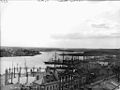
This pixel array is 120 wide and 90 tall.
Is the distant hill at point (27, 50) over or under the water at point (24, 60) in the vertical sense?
over

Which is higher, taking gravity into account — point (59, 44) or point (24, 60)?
point (59, 44)

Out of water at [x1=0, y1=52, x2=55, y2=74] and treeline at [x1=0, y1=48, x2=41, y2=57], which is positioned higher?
treeline at [x1=0, y1=48, x2=41, y2=57]

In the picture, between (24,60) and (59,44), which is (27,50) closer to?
(24,60)

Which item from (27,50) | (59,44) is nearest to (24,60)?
(27,50)

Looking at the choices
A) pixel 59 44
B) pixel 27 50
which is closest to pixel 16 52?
pixel 27 50

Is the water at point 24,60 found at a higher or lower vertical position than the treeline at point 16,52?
lower

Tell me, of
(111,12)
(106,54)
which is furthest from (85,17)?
(106,54)

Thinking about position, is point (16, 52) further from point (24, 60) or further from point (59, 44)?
point (59, 44)

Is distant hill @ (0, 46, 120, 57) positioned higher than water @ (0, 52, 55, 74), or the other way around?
distant hill @ (0, 46, 120, 57)

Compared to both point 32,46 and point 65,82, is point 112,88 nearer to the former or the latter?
point 65,82
